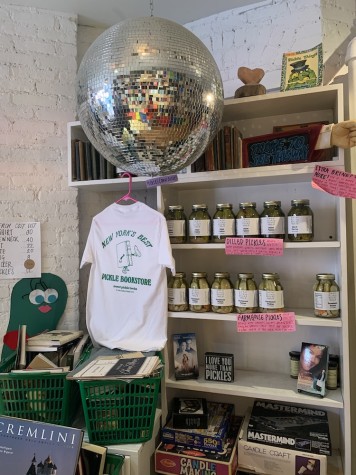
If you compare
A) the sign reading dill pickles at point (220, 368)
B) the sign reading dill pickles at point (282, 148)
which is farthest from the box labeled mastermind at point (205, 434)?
the sign reading dill pickles at point (282, 148)

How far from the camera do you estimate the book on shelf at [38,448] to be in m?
1.17

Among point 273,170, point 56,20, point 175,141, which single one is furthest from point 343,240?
point 56,20

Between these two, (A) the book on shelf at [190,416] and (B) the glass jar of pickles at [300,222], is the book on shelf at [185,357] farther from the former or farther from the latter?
(B) the glass jar of pickles at [300,222]

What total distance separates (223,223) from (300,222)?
31 centimetres

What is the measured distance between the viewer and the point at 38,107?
6.03ft

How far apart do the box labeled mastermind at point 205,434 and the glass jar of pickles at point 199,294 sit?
0.50 metres

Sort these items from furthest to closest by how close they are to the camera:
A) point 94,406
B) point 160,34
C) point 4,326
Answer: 1. point 4,326
2. point 94,406
3. point 160,34

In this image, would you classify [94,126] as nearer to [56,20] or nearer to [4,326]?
[4,326]

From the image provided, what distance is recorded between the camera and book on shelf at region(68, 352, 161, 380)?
1.28 metres

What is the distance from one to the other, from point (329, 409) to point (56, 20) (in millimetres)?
2345

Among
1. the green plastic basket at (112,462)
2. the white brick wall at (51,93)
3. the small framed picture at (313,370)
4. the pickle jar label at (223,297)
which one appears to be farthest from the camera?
the white brick wall at (51,93)

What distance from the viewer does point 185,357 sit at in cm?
161

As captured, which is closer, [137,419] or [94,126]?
[94,126]

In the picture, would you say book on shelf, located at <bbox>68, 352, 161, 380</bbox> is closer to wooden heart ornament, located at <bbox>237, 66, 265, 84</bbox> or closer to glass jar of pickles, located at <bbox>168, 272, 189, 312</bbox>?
glass jar of pickles, located at <bbox>168, 272, 189, 312</bbox>
